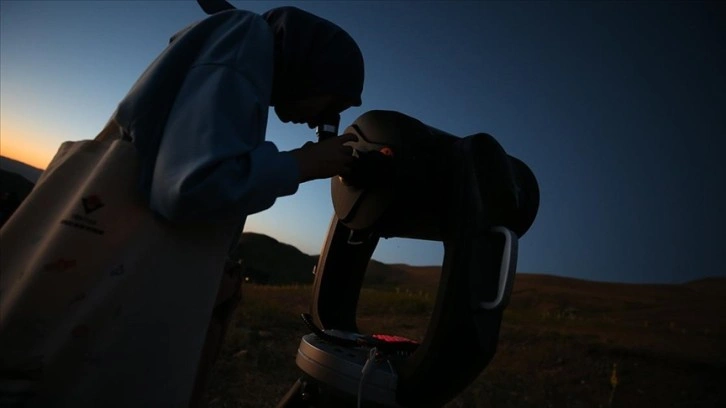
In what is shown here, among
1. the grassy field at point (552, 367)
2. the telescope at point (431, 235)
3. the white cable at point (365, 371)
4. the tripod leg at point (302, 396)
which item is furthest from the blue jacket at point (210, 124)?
the grassy field at point (552, 367)

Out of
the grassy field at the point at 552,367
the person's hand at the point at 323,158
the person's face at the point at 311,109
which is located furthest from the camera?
the grassy field at the point at 552,367

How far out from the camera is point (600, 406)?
3.62 metres

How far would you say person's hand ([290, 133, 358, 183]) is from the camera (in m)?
1.08

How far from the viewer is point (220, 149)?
2.83 ft

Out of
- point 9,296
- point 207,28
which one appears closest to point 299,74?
point 207,28

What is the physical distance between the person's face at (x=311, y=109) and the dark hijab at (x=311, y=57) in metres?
0.03

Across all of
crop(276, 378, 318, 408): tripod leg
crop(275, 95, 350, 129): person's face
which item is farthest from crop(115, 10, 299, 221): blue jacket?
crop(276, 378, 318, 408): tripod leg

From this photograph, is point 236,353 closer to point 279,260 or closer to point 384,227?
point 384,227

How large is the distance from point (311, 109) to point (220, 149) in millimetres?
515

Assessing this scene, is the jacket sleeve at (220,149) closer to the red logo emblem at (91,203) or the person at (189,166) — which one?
the person at (189,166)

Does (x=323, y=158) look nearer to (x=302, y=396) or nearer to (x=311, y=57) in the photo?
(x=311, y=57)

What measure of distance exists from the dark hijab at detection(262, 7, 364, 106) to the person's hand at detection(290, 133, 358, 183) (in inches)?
7.3

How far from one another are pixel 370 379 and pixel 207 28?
1061 mm

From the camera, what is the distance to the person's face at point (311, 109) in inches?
50.5
